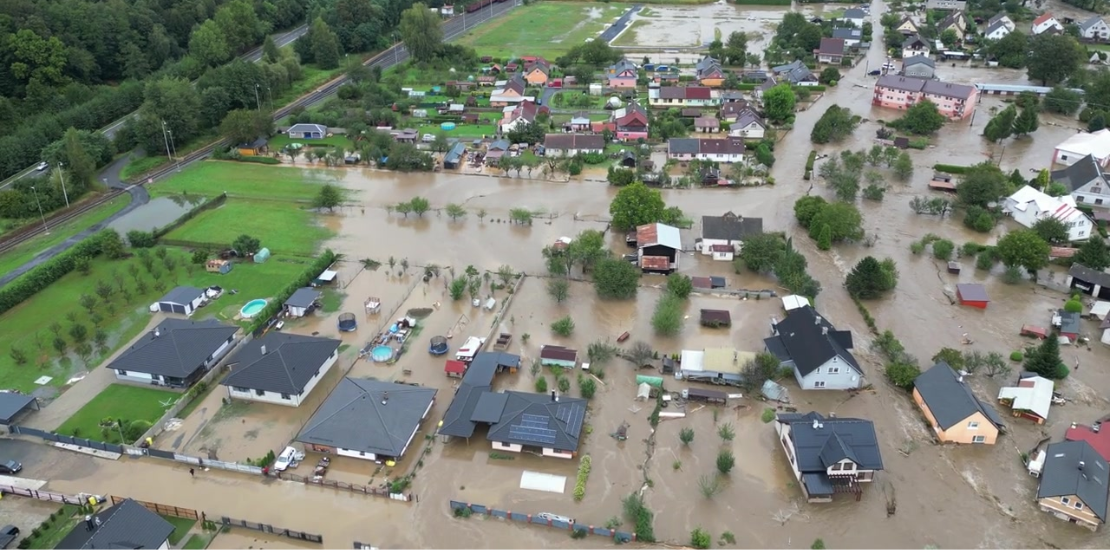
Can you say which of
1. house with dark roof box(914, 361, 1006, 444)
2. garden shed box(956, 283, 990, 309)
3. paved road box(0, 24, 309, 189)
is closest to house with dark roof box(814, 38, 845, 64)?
garden shed box(956, 283, 990, 309)

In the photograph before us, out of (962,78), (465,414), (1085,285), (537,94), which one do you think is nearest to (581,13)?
(537,94)

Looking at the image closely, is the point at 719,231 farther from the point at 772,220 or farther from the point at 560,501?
the point at 560,501

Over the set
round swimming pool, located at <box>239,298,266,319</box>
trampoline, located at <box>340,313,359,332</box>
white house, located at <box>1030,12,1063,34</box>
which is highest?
white house, located at <box>1030,12,1063,34</box>

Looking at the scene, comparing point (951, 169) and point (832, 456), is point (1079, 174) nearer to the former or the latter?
point (951, 169)

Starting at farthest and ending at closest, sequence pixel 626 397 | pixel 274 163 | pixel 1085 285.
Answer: pixel 274 163
pixel 1085 285
pixel 626 397

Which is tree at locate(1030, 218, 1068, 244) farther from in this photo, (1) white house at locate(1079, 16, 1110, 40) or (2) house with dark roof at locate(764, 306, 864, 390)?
(1) white house at locate(1079, 16, 1110, 40)

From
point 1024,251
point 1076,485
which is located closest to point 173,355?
point 1076,485

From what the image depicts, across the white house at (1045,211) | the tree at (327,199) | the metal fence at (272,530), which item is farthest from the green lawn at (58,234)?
the white house at (1045,211)
